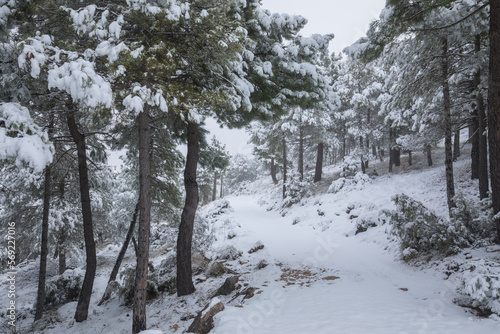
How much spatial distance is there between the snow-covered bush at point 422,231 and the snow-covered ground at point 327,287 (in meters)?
0.58

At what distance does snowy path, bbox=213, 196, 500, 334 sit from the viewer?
4.35 meters

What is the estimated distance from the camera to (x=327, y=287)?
6645mm

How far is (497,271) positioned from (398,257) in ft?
13.8

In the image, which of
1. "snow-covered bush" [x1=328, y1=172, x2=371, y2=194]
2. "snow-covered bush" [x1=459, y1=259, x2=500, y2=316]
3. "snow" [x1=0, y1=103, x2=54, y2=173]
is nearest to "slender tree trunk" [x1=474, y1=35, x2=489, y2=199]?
"snow-covered bush" [x1=459, y1=259, x2=500, y2=316]

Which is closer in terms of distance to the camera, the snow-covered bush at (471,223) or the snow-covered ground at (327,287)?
the snow-covered ground at (327,287)

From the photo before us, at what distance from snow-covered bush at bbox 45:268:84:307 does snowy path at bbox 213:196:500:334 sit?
892cm

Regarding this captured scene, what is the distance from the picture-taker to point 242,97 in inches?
247

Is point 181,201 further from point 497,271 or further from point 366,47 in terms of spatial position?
point 497,271

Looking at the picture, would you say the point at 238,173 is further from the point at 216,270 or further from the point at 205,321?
the point at 205,321

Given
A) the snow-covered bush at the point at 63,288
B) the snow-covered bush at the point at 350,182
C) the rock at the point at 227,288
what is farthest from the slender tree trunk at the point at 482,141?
the snow-covered bush at the point at 63,288

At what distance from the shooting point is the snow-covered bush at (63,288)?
1066 cm

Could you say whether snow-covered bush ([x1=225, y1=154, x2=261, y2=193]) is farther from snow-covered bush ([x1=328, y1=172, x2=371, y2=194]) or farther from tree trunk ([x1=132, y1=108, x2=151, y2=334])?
tree trunk ([x1=132, y1=108, x2=151, y2=334])

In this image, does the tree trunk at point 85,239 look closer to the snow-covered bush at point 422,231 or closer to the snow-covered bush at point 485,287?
the snow-covered bush at point 485,287

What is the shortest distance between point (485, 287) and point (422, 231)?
366cm
